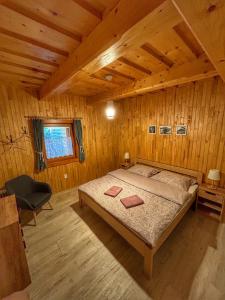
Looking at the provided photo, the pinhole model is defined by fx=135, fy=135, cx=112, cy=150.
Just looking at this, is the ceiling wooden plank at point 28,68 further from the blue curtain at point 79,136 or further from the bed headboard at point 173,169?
the bed headboard at point 173,169

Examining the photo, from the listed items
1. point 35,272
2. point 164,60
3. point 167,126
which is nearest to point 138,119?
point 167,126

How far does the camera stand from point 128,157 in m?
4.27

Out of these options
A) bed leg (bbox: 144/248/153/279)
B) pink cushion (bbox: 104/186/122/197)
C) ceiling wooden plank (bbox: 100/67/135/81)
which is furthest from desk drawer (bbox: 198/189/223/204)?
ceiling wooden plank (bbox: 100/67/135/81)

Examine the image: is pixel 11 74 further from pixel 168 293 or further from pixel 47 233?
pixel 168 293

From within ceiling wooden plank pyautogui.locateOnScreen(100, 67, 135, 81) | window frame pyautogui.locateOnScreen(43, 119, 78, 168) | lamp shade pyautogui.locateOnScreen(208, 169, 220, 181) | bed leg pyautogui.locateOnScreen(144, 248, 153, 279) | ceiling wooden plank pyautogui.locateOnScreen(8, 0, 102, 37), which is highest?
ceiling wooden plank pyautogui.locateOnScreen(8, 0, 102, 37)

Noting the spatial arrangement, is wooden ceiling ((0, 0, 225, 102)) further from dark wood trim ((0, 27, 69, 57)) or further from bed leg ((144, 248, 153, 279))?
bed leg ((144, 248, 153, 279))

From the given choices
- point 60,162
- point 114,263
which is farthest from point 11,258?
point 60,162

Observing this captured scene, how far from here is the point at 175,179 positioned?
2805 mm

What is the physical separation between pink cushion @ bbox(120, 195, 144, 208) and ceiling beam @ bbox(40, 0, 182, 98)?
196 cm

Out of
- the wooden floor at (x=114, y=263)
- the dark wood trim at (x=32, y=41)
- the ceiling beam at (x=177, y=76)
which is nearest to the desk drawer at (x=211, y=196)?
the wooden floor at (x=114, y=263)

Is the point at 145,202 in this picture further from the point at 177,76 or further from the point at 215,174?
the point at 177,76

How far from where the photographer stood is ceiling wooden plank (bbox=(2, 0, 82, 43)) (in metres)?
1.00

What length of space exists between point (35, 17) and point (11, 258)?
230cm

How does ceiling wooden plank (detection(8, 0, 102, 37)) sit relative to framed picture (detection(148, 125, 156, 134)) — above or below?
above
